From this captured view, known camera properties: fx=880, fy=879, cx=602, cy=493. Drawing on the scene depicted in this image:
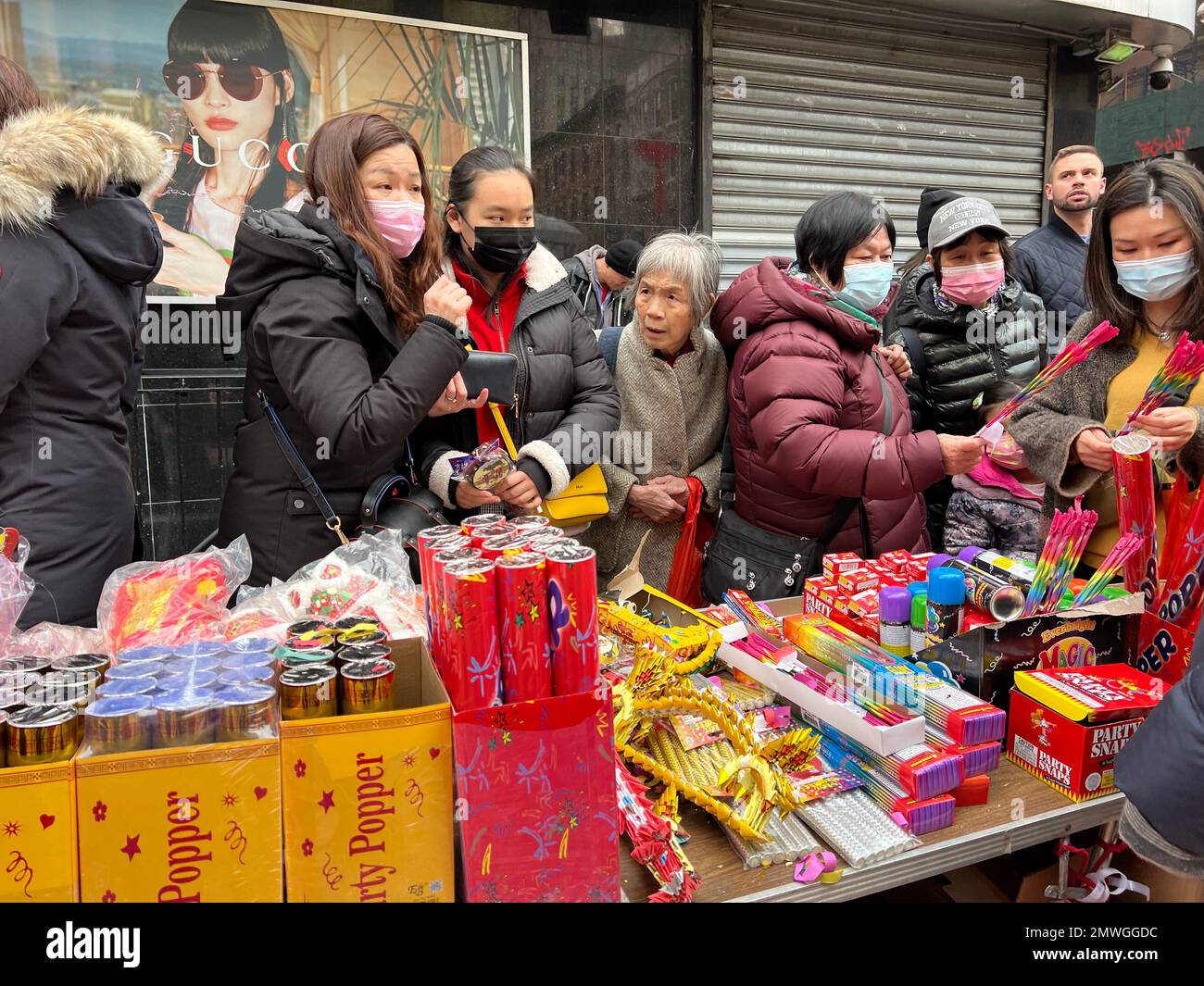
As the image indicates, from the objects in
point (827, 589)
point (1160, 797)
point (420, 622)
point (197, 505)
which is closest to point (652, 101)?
point (197, 505)

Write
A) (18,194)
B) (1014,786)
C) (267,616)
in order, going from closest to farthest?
1. (267,616)
2. (1014,786)
3. (18,194)

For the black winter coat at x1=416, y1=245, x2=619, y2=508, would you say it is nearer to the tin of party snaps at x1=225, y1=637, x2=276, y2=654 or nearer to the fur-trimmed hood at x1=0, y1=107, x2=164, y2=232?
the fur-trimmed hood at x1=0, y1=107, x2=164, y2=232

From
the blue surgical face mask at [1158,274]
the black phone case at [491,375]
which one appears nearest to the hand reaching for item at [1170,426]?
the blue surgical face mask at [1158,274]

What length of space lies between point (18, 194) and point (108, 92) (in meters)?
3.32

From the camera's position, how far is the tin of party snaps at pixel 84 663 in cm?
127

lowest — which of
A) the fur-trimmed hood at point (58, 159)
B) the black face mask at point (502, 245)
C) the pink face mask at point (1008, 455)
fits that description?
the pink face mask at point (1008, 455)

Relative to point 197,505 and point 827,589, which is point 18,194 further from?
point 197,505

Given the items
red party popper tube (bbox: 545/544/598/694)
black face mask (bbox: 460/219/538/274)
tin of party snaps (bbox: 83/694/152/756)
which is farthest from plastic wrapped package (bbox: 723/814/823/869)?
black face mask (bbox: 460/219/538/274)

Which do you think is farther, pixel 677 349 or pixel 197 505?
pixel 197 505

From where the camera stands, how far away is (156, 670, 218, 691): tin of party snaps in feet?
3.95

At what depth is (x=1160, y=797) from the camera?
1.20m

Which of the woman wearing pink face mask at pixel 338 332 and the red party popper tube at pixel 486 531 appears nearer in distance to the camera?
the red party popper tube at pixel 486 531

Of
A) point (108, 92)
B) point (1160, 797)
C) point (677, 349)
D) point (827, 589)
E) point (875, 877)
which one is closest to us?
point (1160, 797)

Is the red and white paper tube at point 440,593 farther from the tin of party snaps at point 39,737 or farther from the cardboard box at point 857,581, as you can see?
the cardboard box at point 857,581
